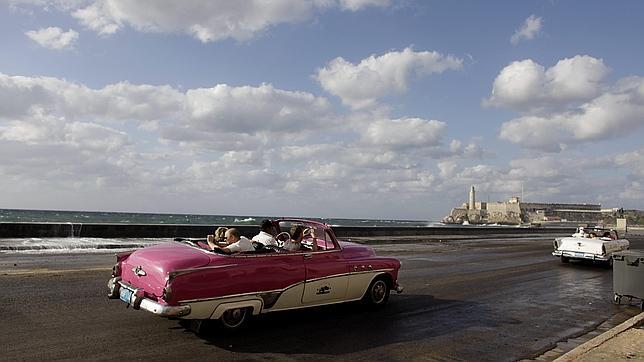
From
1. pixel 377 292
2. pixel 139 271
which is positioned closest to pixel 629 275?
pixel 377 292

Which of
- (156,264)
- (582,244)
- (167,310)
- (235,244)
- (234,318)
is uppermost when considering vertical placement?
(235,244)

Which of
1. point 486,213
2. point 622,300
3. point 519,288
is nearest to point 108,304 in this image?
point 519,288

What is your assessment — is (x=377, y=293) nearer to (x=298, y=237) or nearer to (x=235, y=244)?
(x=298, y=237)

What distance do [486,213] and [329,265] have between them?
174415mm

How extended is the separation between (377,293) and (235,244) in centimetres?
299

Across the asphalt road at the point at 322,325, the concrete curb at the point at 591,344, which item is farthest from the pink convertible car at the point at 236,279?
the concrete curb at the point at 591,344

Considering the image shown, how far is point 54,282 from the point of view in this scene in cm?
1000

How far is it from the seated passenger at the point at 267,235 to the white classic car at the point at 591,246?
44.9 feet

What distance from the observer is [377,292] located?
28.7 ft

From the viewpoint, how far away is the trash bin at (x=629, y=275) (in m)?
9.93

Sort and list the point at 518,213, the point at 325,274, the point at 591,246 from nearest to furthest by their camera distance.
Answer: the point at 325,274
the point at 591,246
the point at 518,213

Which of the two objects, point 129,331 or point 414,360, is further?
point 129,331

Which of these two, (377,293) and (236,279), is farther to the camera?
(377,293)

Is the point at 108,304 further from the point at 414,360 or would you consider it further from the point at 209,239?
the point at 414,360
